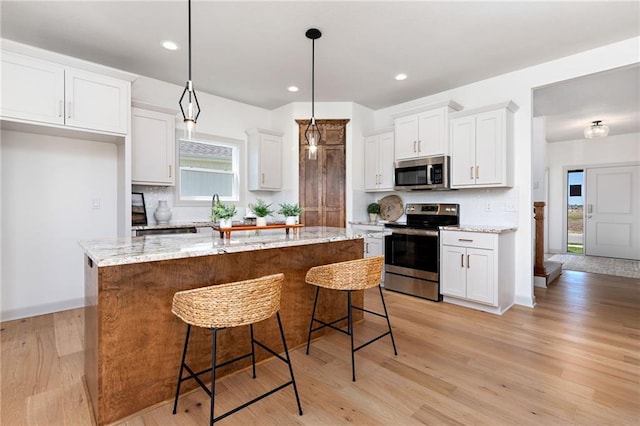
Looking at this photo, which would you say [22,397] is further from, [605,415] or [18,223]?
[605,415]

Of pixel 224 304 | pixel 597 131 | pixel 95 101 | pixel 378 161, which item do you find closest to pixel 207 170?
pixel 95 101

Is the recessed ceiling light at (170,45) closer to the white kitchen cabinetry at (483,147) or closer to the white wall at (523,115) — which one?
the white kitchen cabinetry at (483,147)

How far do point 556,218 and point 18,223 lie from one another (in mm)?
9516

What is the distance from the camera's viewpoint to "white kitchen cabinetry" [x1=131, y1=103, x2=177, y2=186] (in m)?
3.45

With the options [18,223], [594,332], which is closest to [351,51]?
[594,332]

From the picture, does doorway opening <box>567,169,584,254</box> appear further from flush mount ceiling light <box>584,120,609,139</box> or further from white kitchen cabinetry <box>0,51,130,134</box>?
white kitchen cabinetry <box>0,51,130,134</box>

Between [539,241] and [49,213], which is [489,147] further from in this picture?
[49,213]

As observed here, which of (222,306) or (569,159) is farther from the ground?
(569,159)

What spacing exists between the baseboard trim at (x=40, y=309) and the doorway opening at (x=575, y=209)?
9323 mm

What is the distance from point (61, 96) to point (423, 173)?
3938 mm

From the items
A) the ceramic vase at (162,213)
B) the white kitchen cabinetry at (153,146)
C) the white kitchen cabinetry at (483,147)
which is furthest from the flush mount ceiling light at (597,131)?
the ceramic vase at (162,213)

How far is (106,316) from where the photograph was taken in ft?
5.29

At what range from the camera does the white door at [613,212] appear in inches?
250

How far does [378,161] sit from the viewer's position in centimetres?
471
